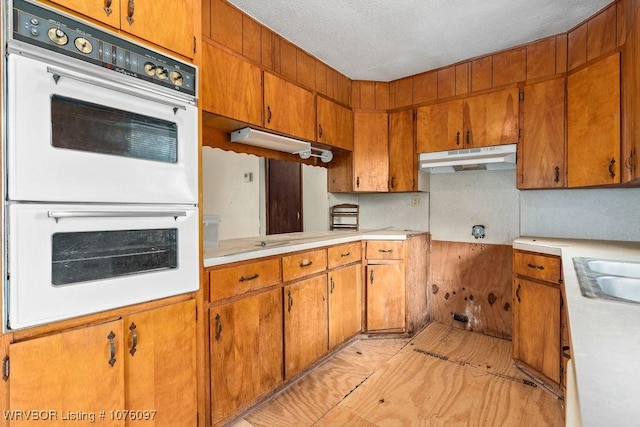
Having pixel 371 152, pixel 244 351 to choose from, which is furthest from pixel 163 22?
pixel 371 152

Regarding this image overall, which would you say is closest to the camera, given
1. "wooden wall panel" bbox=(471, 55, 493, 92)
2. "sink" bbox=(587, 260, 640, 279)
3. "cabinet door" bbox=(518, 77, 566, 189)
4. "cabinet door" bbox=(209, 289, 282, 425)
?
"sink" bbox=(587, 260, 640, 279)

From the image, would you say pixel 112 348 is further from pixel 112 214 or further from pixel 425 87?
pixel 425 87

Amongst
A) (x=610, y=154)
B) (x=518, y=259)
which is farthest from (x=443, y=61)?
(x=518, y=259)

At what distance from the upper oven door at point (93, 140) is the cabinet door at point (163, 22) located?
24 cm

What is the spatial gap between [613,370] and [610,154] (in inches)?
84.1

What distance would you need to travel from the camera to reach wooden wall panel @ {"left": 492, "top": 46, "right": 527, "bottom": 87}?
2482 millimetres

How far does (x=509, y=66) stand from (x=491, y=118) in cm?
42

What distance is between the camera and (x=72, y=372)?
3.54 feet

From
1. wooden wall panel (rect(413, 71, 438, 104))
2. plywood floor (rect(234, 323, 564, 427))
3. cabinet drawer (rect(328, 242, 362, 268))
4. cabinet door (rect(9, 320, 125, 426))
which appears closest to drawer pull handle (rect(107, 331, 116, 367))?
cabinet door (rect(9, 320, 125, 426))

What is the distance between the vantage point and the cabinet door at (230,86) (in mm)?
1825

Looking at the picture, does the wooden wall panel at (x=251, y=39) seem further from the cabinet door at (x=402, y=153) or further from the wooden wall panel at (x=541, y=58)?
the wooden wall panel at (x=541, y=58)

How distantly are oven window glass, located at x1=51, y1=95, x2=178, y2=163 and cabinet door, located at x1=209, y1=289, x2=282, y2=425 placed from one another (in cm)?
83

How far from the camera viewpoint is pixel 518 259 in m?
2.24

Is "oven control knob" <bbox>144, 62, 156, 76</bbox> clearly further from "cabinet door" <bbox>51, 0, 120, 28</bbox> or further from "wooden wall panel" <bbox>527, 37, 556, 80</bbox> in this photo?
"wooden wall panel" <bbox>527, 37, 556, 80</bbox>
